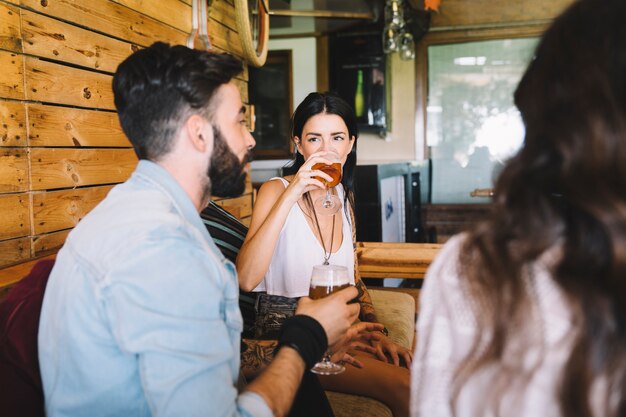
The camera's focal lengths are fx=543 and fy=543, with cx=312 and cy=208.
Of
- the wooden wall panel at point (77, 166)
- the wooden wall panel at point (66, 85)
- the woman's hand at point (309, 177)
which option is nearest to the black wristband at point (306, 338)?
the woman's hand at point (309, 177)

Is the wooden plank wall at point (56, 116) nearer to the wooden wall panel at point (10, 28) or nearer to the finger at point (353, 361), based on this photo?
the wooden wall panel at point (10, 28)

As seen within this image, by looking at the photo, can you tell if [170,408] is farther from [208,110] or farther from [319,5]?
[319,5]

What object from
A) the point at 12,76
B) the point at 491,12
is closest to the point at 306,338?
the point at 12,76

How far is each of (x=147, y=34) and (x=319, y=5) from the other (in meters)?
2.76

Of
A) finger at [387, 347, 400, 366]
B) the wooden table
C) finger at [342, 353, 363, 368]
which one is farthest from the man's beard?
the wooden table

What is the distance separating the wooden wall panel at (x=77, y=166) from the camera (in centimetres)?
196

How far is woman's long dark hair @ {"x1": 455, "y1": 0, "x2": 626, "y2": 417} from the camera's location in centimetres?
72

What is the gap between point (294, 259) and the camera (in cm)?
216

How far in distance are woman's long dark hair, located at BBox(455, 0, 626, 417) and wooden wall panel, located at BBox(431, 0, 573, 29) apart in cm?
580

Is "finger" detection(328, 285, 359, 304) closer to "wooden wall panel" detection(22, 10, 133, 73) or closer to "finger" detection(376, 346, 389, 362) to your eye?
"finger" detection(376, 346, 389, 362)

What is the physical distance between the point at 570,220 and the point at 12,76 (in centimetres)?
179

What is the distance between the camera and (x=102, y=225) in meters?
1.04

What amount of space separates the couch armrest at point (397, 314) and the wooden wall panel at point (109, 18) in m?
1.82

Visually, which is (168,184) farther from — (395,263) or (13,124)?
(395,263)
